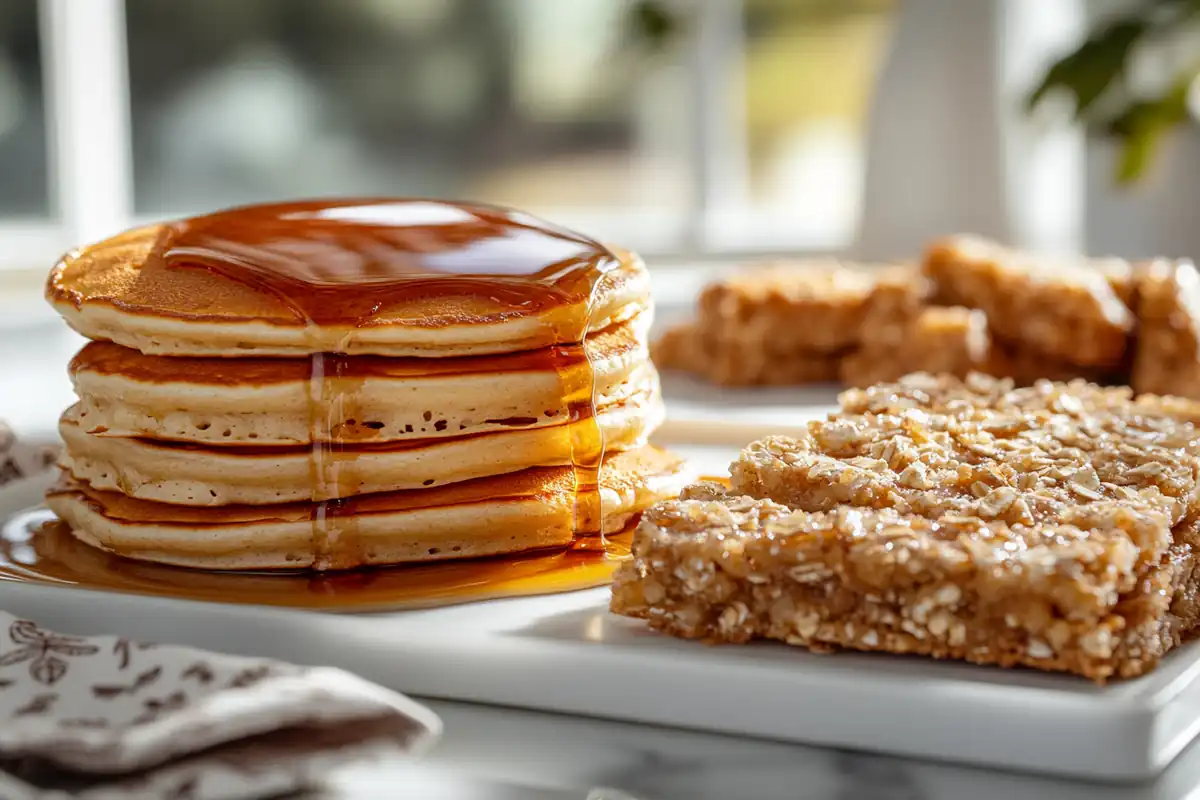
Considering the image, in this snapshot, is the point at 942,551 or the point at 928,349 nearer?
the point at 942,551

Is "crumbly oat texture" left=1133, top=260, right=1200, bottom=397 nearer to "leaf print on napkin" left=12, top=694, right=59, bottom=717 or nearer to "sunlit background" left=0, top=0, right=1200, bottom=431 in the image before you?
"sunlit background" left=0, top=0, right=1200, bottom=431

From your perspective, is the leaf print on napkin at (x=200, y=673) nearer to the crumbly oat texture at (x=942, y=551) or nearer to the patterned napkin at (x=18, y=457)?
the crumbly oat texture at (x=942, y=551)

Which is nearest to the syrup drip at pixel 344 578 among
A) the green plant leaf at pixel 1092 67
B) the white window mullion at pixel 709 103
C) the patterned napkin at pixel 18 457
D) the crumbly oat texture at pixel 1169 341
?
the patterned napkin at pixel 18 457

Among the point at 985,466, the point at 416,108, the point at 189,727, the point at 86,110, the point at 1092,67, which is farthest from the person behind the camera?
the point at 416,108

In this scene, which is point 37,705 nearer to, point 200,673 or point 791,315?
point 200,673

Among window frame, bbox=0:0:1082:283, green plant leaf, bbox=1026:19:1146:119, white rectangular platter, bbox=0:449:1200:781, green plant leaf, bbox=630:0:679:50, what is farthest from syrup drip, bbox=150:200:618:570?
green plant leaf, bbox=630:0:679:50

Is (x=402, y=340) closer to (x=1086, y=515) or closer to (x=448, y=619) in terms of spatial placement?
(x=448, y=619)

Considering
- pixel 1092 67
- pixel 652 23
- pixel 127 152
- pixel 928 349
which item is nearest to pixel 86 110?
pixel 127 152
